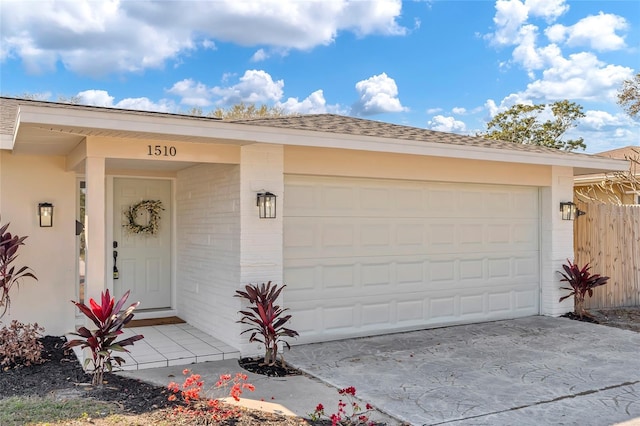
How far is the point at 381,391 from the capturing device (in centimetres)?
466

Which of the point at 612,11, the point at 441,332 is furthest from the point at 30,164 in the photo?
the point at 612,11

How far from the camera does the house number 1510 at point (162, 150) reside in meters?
5.52

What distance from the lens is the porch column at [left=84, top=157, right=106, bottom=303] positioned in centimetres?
520

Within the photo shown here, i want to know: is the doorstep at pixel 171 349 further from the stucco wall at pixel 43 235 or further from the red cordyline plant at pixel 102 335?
the stucco wall at pixel 43 235

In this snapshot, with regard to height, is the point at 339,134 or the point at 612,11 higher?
the point at 612,11

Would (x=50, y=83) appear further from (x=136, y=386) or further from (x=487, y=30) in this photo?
(x=136, y=386)

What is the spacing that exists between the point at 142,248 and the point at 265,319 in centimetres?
319

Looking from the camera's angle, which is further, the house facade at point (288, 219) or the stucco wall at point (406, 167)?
the stucco wall at point (406, 167)

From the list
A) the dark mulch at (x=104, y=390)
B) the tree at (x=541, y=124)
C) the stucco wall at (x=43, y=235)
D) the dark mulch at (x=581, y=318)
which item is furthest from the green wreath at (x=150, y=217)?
the tree at (x=541, y=124)

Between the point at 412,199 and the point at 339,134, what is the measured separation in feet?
6.13

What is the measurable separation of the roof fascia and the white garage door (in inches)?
28.7

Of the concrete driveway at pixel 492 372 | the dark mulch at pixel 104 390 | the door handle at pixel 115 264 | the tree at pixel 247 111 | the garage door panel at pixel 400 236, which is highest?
the tree at pixel 247 111

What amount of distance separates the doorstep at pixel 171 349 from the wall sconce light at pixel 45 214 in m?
1.48

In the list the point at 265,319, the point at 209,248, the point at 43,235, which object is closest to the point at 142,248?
the point at 43,235
